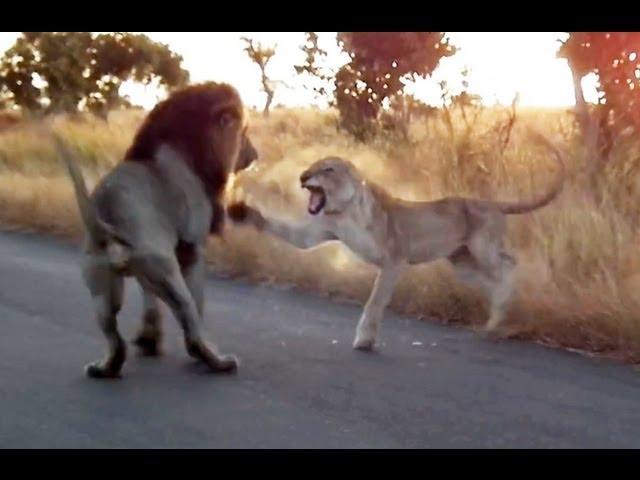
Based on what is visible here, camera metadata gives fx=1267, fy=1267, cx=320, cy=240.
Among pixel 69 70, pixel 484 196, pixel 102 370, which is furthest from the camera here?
pixel 69 70

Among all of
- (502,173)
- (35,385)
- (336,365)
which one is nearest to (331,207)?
(336,365)

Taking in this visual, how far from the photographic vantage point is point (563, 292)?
897 centimetres

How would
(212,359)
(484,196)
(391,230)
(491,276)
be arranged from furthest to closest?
(484,196) → (491,276) → (391,230) → (212,359)

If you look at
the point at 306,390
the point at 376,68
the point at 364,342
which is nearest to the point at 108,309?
the point at 306,390

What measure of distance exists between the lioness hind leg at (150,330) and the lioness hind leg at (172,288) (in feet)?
2.04

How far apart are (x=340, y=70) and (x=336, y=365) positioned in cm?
1094

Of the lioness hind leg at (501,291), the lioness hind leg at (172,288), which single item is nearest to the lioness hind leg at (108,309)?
the lioness hind leg at (172,288)

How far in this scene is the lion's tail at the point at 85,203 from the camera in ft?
22.1

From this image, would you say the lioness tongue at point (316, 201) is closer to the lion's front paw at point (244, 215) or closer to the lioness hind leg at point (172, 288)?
the lion's front paw at point (244, 215)

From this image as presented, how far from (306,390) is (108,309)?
1.18 metres

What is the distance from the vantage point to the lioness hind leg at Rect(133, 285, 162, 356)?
7.62m

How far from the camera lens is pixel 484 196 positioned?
11953 mm

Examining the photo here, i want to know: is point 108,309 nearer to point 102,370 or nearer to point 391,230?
point 102,370

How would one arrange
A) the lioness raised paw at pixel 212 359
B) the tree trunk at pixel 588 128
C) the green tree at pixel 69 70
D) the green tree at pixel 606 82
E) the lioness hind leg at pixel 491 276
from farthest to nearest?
the green tree at pixel 69 70 < the green tree at pixel 606 82 < the tree trunk at pixel 588 128 < the lioness hind leg at pixel 491 276 < the lioness raised paw at pixel 212 359
